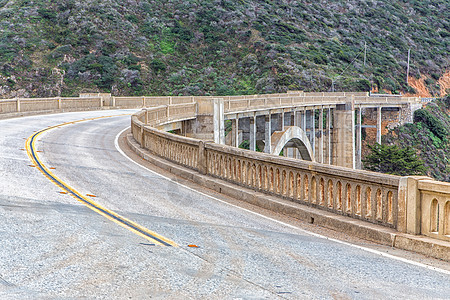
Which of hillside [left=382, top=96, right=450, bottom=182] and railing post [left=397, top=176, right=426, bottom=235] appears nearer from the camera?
railing post [left=397, top=176, right=426, bottom=235]

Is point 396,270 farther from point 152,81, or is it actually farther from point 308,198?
point 152,81

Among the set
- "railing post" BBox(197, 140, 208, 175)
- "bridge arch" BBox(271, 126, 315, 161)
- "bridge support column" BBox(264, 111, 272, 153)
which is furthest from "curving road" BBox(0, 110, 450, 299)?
"bridge support column" BBox(264, 111, 272, 153)

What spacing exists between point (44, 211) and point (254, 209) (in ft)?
13.3

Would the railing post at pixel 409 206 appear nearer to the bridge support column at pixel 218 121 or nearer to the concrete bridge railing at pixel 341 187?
the concrete bridge railing at pixel 341 187

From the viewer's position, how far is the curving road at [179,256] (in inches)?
248

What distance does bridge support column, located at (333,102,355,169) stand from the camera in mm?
62781

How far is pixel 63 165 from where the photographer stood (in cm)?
1623

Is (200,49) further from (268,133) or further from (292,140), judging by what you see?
(268,133)

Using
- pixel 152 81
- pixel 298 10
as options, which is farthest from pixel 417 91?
pixel 152 81

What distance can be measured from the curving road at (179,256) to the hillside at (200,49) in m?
68.3

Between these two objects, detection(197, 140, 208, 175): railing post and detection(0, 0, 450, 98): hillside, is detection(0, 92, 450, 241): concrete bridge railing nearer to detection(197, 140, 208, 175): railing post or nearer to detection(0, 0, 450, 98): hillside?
detection(197, 140, 208, 175): railing post

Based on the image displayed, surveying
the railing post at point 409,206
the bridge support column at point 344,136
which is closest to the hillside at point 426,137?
the bridge support column at point 344,136

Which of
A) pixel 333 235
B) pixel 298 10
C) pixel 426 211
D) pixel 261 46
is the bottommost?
pixel 333 235

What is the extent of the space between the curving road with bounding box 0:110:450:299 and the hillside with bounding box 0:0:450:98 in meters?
68.3
